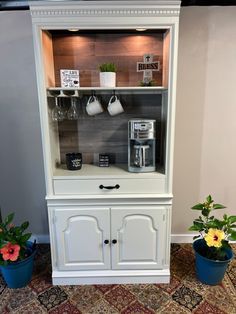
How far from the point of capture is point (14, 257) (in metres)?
1.80

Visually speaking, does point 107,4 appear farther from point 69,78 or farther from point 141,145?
point 141,145

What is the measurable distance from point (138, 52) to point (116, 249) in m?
Answer: 1.56

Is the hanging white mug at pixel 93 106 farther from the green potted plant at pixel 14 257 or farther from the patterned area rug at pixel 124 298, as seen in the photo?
the patterned area rug at pixel 124 298

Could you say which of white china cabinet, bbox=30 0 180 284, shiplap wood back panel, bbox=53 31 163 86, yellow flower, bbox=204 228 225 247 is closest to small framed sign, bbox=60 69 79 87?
white china cabinet, bbox=30 0 180 284

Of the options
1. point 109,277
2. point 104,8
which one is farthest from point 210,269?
point 104,8

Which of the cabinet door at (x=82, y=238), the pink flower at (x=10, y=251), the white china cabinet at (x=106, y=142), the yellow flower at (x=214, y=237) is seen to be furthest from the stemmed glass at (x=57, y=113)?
the yellow flower at (x=214, y=237)

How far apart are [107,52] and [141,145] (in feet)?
2.68

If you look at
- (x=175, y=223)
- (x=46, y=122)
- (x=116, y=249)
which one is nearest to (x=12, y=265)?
(x=116, y=249)

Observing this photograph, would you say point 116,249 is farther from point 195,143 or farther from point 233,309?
point 195,143

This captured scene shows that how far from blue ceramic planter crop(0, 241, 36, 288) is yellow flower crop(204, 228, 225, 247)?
1.37 metres

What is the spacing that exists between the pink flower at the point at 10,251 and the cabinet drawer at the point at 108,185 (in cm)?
51

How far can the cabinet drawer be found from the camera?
180cm

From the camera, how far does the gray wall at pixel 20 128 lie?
2053 mm

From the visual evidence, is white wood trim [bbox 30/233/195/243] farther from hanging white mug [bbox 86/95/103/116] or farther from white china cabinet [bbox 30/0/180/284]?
hanging white mug [bbox 86/95/103/116]
